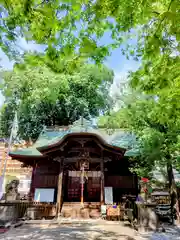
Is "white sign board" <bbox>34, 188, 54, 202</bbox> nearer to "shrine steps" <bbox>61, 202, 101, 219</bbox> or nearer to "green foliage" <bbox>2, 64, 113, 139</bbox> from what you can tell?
"shrine steps" <bbox>61, 202, 101, 219</bbox>

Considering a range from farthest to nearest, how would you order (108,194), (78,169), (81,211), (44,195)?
(78,169) < (44,195) < (108,194) < (81,211)

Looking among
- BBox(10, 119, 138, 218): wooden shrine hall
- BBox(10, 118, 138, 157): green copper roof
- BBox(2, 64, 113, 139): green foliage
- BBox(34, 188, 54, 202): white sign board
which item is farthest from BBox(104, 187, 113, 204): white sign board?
BBox(2, 64, 113, 139): green foliage

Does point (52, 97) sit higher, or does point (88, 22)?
point (52, 97)

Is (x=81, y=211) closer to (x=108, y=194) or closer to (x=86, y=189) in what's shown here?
(x=108, y=194)

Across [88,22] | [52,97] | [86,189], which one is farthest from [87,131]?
[88,22]

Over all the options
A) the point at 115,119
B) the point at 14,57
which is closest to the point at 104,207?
the point at 115,119

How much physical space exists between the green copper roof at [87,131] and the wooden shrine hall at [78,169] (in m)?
0.28

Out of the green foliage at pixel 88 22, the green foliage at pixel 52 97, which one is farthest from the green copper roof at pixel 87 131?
the green foliage at pixel 88 22

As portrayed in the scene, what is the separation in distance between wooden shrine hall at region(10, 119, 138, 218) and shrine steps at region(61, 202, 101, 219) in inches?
5.4

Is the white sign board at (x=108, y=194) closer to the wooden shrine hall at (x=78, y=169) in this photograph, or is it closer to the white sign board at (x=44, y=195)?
the wooden shrine hall at (x=78, y=169)

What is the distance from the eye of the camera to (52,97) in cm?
2102

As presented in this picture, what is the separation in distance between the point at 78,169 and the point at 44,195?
271 cm

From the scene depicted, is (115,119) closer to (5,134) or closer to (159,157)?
(159,157)

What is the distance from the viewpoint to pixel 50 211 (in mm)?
9367
